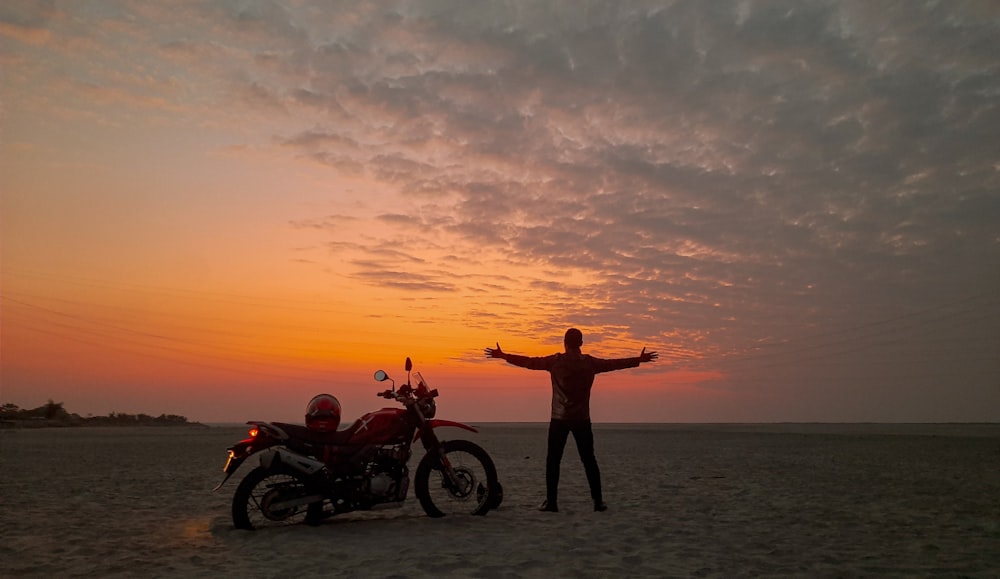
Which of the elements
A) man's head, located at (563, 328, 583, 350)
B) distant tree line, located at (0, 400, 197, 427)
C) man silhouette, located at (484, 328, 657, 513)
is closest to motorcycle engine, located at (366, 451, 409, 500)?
man silhouette, located at (484, 328, 657, 513)

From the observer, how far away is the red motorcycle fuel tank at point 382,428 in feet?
29.8

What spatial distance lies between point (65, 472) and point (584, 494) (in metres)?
11.8

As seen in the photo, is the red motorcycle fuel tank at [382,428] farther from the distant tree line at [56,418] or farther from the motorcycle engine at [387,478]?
the distant tree line at [56,418]

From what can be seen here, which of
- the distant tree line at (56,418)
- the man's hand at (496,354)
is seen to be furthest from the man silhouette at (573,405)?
the distant tree line at (56,418)

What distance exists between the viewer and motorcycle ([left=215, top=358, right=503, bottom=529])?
339 inches

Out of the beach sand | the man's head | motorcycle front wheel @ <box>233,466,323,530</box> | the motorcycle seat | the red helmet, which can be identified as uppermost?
the man's head

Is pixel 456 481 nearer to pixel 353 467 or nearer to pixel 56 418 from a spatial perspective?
pixel 353 467

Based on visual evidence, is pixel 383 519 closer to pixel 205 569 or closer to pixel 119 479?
pixel 205 569

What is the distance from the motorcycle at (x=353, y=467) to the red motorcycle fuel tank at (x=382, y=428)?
0.01 meters

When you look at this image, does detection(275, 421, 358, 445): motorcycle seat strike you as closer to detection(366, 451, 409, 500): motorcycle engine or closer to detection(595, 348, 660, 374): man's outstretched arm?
detection(366, 451, 409, 500): motorcycle engine

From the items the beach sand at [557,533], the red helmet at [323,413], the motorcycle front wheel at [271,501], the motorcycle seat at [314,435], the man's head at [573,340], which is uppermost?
the man's head at [573,340]

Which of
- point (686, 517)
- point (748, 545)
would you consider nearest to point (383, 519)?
point (686, 517)

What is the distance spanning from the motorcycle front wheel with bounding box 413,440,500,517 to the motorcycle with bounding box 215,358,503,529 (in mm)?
13

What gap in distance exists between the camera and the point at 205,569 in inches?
253
